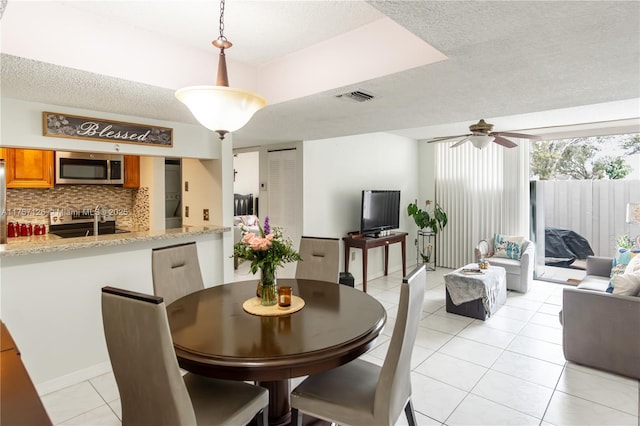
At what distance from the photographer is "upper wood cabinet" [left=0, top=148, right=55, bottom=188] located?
411 cm

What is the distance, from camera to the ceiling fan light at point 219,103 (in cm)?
165

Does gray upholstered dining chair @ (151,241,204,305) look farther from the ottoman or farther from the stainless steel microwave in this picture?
the ottoman

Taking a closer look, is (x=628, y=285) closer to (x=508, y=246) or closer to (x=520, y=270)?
(x=520, y=270)

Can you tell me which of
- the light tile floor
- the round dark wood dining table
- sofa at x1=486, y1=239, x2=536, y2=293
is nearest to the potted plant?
sofa at x1=486, y1=239, x2=536, y2=293

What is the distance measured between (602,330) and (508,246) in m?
2.81

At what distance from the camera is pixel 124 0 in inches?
73.3

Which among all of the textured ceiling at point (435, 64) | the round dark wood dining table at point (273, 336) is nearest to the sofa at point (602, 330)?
the textured ceiling at point (435, 64)

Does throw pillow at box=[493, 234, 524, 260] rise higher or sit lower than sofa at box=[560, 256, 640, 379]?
higher

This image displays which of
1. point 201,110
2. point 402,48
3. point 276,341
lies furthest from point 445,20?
point 276,341

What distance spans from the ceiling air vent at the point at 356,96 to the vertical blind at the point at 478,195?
14.6 feet

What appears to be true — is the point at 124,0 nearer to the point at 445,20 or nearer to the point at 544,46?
the point at 445,20

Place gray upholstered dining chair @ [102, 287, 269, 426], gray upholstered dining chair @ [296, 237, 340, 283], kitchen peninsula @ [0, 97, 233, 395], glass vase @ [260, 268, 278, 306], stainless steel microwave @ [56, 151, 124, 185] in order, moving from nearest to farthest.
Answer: gray upholstered dining chair @ [102, 287, 269, 426] → glass vase @ [260, 268, 278, 306] → kitchen peninsula @ [0, 97, 233, 395] → gray upholstered dining chair @ [296, 237, 340, 283] → stainless steel microwave @ [56, 151, 124, 185]

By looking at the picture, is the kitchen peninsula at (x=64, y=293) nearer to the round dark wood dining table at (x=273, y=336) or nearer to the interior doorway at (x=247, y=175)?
the round dark wood dining table at (x=273, y=336)

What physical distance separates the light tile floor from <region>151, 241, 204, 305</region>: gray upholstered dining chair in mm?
837
